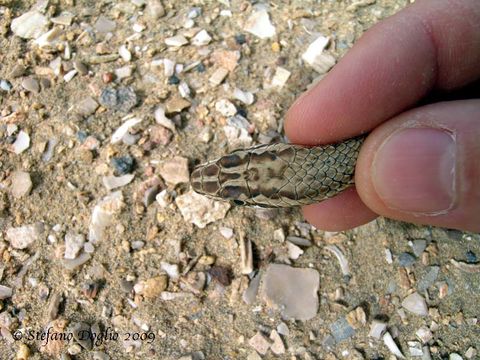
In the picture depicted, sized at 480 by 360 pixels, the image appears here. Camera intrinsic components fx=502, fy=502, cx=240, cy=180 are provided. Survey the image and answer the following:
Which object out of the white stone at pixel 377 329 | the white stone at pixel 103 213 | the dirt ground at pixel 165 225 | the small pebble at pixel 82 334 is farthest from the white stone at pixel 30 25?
the white stone at pixel 377 329

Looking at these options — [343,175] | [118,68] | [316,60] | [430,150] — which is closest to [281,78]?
[316,60]

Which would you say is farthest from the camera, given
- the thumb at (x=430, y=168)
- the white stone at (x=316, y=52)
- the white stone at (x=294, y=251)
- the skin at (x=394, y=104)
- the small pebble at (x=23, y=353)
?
the white stone at (x=316, y=52)

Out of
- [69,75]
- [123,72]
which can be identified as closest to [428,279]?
[123,72]

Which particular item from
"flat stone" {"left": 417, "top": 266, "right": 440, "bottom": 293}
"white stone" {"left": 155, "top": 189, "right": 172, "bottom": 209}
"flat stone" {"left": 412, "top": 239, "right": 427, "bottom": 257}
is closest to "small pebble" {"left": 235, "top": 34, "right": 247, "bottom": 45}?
"white stone" {"left": 155, "top": 189, "right": 172, "bottom": 209}

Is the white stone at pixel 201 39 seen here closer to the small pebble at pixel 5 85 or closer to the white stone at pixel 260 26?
the white stone at pixel 260 26

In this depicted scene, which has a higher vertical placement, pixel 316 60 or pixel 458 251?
pixel 316 60

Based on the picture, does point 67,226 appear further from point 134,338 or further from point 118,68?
point 118,68
